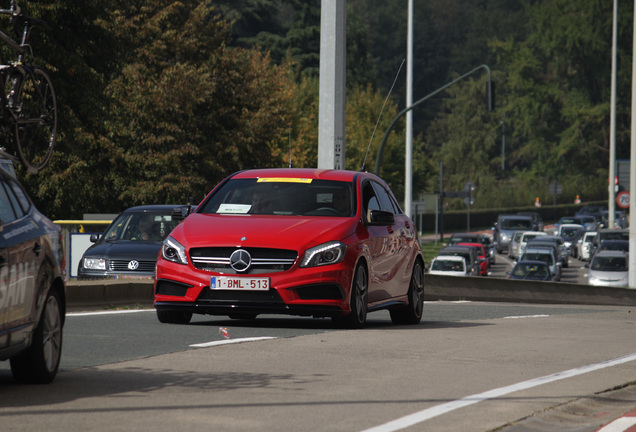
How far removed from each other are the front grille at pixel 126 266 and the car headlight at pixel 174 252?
6.06m

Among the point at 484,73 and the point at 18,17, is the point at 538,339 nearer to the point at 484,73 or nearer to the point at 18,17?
the point at 18,17

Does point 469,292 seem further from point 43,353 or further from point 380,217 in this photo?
point 43,353

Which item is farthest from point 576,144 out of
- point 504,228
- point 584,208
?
point 504,228

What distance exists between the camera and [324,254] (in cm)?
1314

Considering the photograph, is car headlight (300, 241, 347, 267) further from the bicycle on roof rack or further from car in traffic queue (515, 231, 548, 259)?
car in traffic queue (515, 231, 548, 259)

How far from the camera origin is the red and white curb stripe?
25.0ft

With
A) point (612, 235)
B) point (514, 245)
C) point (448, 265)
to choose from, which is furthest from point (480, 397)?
point (514, 245)

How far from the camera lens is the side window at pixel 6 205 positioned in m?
8.58

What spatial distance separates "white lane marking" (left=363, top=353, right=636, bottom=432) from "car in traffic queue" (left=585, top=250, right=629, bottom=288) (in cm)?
3737

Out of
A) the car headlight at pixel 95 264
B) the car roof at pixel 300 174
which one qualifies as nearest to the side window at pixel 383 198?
the car roof at pixel 300 174

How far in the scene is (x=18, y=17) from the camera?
1333 cm

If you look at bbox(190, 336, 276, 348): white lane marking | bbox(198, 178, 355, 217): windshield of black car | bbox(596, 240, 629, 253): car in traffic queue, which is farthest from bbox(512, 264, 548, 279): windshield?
bbox(190, 336, 276, 348): white lane marking

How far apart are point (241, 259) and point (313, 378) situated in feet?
11.9

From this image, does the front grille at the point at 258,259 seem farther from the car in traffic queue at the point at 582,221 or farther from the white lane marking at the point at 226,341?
the car in traffic queue at the point at 582,221
